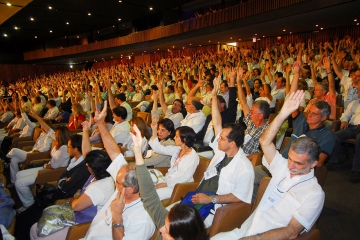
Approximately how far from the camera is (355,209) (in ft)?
10.00

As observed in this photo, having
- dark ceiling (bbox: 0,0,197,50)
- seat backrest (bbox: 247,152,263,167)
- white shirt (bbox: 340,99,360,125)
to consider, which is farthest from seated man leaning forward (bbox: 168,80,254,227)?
dark ceiling (bbox: 0,0,197,50)

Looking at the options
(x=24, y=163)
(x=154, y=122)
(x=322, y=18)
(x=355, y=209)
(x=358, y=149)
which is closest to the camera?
(x=355, y=209)

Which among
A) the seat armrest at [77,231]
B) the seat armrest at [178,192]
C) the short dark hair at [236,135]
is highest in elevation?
the short dark hair at [236,135]

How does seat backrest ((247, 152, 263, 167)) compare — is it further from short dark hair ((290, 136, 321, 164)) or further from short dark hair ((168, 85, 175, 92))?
short dark hair ((168, 85, 175, 92))

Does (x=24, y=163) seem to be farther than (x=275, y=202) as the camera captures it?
Yes

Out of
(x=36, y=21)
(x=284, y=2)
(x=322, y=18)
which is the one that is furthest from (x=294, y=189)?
(x=36, y=21)

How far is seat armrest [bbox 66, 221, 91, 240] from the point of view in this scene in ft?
7.36

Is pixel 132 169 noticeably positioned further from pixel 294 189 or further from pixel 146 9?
pixel 146 9

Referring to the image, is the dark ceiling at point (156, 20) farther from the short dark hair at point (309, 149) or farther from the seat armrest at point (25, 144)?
the seat armrest at point (25, 144)

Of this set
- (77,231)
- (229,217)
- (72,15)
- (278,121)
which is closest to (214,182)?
(229,217)

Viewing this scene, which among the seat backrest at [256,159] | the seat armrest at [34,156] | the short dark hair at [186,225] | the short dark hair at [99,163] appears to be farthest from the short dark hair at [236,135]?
the seat armrest at [34,156]

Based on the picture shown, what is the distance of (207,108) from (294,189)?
3.57m

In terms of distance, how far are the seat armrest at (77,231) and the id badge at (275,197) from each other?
133 cm

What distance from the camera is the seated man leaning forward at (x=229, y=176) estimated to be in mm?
2172
